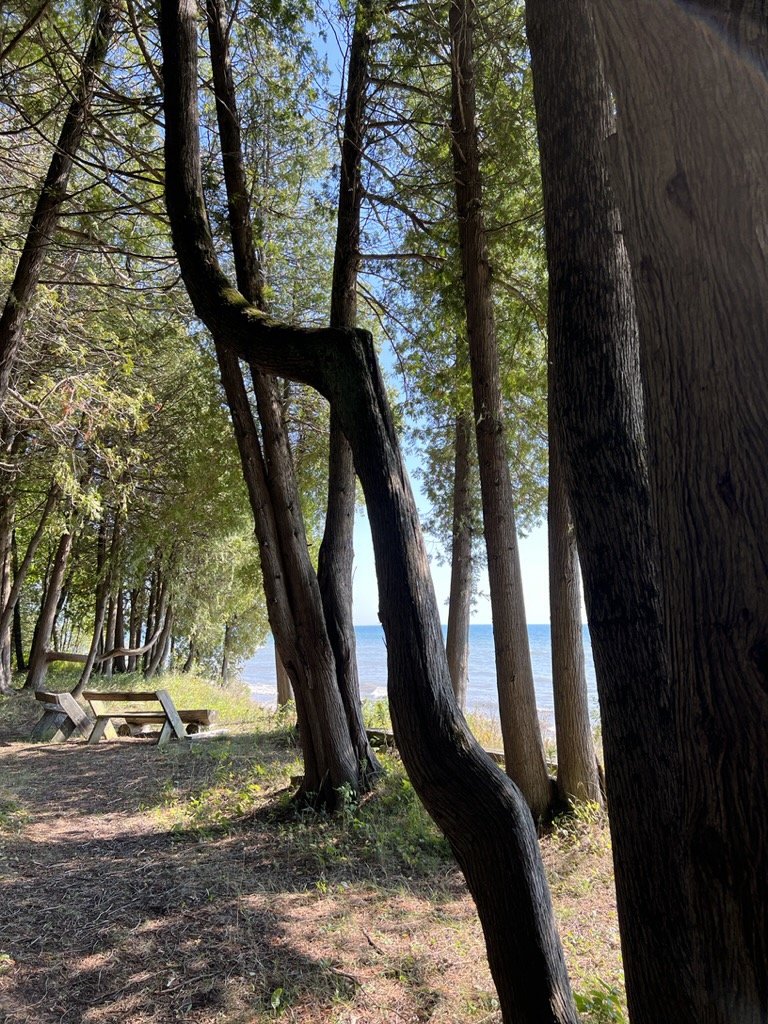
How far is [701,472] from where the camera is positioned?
4.36 feet

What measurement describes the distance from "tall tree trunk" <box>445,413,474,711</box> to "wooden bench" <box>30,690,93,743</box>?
5798 millimetres

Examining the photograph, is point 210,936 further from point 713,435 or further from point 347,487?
point 347,487

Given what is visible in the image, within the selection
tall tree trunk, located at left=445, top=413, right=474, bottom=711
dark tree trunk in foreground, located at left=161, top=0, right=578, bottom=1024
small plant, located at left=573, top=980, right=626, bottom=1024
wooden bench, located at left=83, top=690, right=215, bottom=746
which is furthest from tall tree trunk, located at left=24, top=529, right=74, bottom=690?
small plant, located at left=573, top=980, right=626, bottom=1024

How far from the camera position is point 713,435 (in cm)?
131

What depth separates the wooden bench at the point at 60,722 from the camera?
32.1 feet

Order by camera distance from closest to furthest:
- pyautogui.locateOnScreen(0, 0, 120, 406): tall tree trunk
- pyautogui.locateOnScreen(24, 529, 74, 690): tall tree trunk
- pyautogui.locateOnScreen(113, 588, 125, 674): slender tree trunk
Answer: pyautogui.locateOnScreen(0, 0, 120, 406): tall tree trunk → pyautogui.locateOnScreen(24, 529, 74, 690): tall tree trunk → pyautogui.locateOnScreen(113, 588, 125, 674): slender tree trunk

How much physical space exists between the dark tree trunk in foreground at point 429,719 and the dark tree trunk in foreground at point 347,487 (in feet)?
11.9

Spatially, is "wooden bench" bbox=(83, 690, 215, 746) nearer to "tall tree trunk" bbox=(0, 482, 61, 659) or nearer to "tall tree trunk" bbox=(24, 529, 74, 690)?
"tall tree trunk" bbox=(24, 529, 74, 690)

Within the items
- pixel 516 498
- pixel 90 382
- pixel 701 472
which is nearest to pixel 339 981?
pixel 701 472

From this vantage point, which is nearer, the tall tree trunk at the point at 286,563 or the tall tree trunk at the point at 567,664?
the tall tree trunk at the point at 567,664

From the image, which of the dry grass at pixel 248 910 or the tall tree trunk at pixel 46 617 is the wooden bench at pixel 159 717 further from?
the tall tree trunk at pixel 46 617

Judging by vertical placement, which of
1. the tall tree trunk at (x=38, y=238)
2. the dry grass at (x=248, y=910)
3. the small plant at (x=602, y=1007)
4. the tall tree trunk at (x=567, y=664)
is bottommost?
the dry grass at (x=248, y=910)

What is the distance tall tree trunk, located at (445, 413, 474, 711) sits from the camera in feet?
32.2

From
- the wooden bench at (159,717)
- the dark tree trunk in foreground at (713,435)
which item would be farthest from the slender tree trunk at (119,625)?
the dark tree trunk in foreground at (713,435)
